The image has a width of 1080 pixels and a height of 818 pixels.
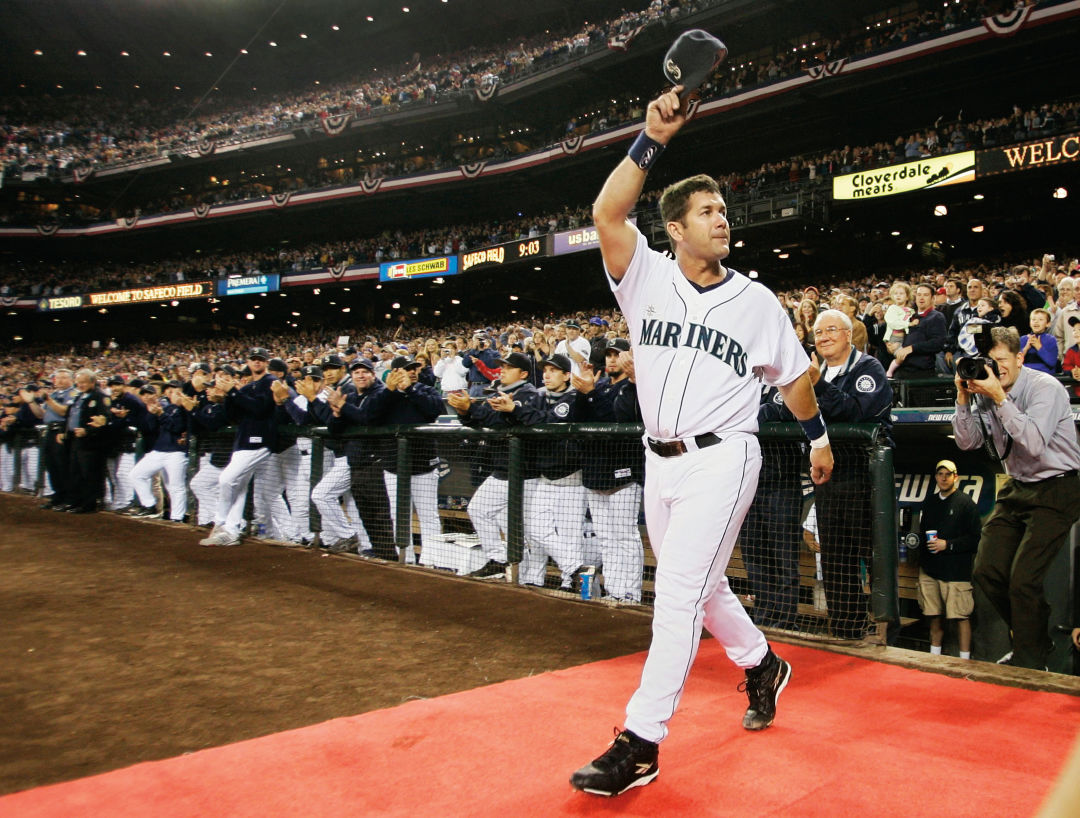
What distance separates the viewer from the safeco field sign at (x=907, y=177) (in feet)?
58.3

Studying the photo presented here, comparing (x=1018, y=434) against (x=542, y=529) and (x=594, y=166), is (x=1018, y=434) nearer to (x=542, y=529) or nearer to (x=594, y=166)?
(x=542, y=529)

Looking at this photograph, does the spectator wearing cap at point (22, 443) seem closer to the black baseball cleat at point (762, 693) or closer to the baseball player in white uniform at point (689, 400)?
the baseball player in white uniform at point (689, 400)

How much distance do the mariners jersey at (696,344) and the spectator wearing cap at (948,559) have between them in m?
3.59

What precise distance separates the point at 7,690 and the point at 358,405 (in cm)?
387

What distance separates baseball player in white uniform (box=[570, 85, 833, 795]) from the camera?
2344 millimetres

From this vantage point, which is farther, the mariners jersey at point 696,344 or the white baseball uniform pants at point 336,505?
the white baseball uniform pants at point 336,505

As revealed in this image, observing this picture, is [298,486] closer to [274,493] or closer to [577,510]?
[274,493]

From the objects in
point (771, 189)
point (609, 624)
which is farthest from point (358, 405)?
point (771, 189)

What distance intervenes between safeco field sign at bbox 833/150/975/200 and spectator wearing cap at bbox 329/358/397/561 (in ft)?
Result: 54.8

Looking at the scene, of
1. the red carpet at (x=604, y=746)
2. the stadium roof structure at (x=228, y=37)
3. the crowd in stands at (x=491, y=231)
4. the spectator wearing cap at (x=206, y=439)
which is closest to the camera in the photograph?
the red carpet at (x=604, y=746)

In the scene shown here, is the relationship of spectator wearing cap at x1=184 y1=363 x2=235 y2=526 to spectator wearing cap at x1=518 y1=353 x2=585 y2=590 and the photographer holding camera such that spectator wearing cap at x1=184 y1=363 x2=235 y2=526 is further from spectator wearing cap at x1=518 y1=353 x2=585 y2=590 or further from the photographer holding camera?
the photographer holding camera

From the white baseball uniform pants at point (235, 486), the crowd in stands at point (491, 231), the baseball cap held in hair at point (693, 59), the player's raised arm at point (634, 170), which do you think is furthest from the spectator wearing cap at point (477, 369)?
the crowd in stands at point (491, 231)

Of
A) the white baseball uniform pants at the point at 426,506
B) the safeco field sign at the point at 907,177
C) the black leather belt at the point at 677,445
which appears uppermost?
the safeco field sign at the point at 907,177

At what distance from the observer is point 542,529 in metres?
5.36
